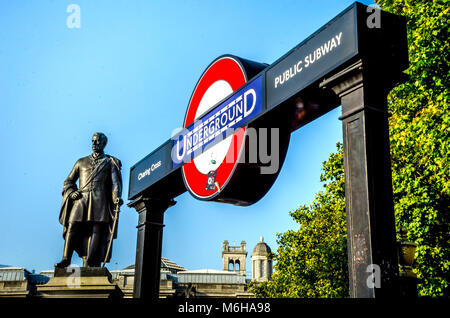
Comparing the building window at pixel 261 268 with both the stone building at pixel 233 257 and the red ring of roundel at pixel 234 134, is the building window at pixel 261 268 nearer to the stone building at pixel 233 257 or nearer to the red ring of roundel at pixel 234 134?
the stone building at pixel 233 257

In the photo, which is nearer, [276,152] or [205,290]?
[276,152]

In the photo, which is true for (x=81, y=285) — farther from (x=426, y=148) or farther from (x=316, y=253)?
(x=316, y=253)

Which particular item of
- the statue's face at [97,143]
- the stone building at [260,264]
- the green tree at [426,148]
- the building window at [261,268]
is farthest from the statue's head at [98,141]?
the building window at [261,268]

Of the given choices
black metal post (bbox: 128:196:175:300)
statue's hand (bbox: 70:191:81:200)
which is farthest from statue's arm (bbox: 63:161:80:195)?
black metal post (bbox: 128:196:175:300)

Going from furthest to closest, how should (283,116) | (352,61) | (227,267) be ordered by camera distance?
1. (227,267)
2. (283,116)
3. (352,61)

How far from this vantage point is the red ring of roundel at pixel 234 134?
5.75 meters

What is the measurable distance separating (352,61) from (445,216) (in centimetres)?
868

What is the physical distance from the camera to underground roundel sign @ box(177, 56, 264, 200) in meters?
5.71

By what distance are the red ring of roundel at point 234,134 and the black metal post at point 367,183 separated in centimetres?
163

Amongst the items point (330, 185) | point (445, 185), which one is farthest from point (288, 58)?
point (330, 185)

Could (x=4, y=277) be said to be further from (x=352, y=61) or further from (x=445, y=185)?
(x=352, y=61)

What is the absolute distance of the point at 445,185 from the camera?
11.0 meters

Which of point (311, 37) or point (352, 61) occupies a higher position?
point (311, 37)

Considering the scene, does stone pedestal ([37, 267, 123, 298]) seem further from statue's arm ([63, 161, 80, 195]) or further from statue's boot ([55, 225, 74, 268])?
statue's arm ([63, 161, 80, 195])
